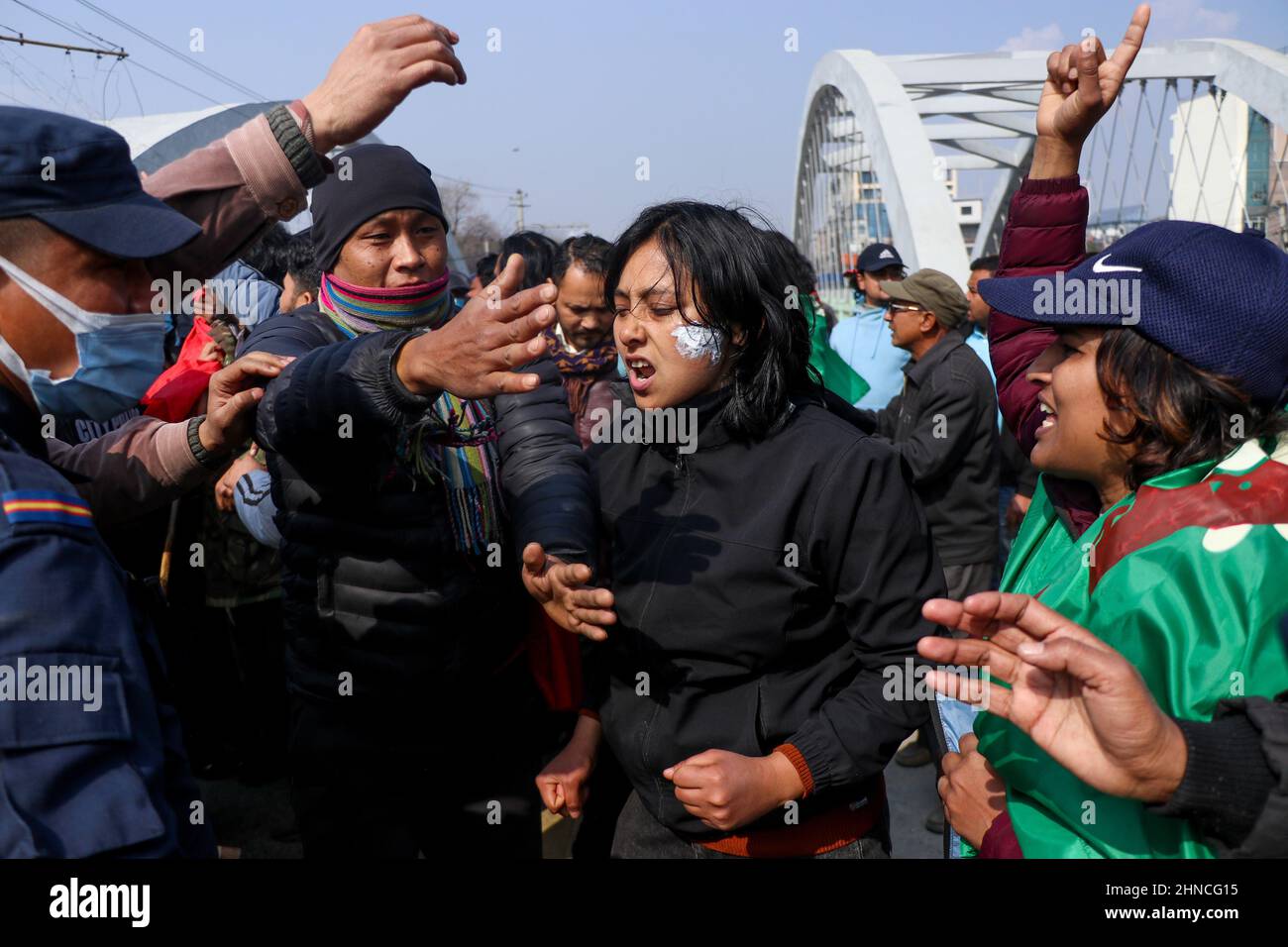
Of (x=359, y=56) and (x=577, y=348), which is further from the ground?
(x=359, y=56)

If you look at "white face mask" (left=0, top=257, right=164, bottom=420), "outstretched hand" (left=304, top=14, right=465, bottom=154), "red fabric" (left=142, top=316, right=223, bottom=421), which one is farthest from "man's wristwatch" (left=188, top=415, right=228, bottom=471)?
"red fabric" (left=142, top=316, right=223, bottom=421)

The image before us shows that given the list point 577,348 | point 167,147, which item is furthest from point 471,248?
point 577,348

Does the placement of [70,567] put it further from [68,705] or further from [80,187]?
[80,187]

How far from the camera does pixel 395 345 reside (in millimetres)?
1694

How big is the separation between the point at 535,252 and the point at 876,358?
2713mm

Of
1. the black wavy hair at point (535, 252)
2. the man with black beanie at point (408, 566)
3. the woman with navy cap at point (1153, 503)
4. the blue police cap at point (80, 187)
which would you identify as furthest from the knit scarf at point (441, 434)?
the black wavy hair at point (535, 252)

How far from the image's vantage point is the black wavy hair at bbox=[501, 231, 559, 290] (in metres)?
4.96

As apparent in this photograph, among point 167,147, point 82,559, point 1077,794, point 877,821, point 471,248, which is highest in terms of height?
point 471,248

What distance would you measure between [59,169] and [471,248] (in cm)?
6976

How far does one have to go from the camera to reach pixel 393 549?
2.16 meters

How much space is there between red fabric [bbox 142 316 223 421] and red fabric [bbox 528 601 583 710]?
133 centimetres
